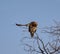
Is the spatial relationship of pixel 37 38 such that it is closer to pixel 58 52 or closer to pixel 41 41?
pixel 41 41

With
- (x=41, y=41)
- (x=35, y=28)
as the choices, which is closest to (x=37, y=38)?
(x=41, y=41)

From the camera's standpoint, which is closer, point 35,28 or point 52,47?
point 35,28

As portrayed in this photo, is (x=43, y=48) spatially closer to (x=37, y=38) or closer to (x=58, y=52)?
(x=37, y=38)

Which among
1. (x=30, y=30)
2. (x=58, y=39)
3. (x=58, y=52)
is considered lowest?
(x=58, y=52)

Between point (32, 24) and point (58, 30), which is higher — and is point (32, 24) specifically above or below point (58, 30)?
above

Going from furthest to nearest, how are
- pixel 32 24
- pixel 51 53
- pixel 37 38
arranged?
pixel 51 53 < pixel 37 38 < pixel 32 24

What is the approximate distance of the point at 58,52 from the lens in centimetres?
1063

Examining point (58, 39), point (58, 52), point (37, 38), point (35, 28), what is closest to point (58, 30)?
point (58, 39)

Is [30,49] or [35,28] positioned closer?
[35,28]

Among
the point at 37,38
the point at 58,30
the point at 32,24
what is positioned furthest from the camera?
the point at 58,30

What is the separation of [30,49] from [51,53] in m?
1.21

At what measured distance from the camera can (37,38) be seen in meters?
9.38

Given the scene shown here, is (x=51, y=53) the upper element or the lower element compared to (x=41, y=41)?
lower

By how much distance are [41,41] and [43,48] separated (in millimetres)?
473
